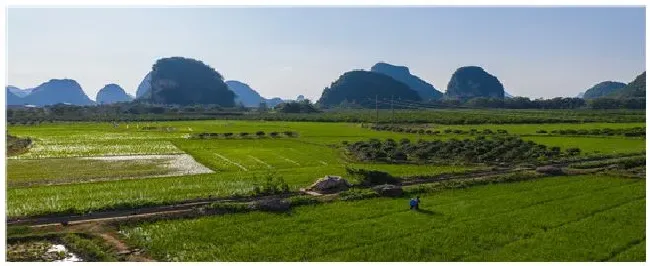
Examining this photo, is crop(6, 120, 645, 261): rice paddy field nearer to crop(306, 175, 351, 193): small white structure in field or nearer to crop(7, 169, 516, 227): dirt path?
crop(7, 169, 516, 227): dirt path

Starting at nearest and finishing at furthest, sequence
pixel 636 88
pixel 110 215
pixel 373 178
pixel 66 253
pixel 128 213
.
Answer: pixel 66 253
pixel 110 215
pixel 128 213
pixel 373 178
pixel 636 88

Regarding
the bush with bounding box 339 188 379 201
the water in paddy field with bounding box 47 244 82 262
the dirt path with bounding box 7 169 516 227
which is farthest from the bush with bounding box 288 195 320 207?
the water in paddy field with bounding box 47 244 82 262

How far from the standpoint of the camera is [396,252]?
14.7 metres

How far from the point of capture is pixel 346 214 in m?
19.4

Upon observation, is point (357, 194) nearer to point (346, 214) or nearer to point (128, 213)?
point (346, 214)

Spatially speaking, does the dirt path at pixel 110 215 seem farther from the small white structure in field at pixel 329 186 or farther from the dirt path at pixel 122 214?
the small white structure in field at pixel 329 186

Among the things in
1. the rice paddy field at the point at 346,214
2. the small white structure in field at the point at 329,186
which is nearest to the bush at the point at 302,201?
the rice paddy field at the point at 346,214

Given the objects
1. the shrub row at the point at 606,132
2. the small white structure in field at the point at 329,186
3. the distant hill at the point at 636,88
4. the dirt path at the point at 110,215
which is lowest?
the dirt path at the point at 110,215

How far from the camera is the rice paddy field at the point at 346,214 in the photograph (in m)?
14.8

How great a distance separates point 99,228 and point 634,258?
1507 cm

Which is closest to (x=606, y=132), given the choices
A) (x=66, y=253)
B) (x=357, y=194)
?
(x=357, y=194)

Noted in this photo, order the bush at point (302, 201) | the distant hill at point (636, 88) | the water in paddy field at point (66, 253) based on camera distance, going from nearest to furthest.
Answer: the water in paddy field at point (66, 253) < the bush at point (302, 201) < the distant hill at point (636, 88)

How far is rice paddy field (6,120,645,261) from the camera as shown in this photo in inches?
582

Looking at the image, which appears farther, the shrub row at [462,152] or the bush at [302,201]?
the shrub row at [462,152]
